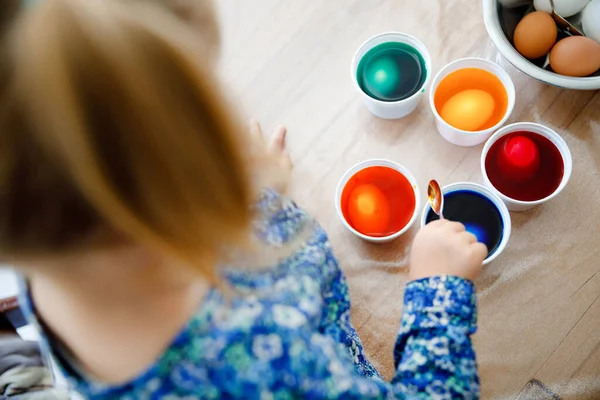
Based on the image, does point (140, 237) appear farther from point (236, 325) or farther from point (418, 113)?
point (418, 113)

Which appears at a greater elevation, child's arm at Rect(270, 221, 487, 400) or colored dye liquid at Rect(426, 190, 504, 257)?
colored dye liquid at Rect(426, 190, 504, 257)

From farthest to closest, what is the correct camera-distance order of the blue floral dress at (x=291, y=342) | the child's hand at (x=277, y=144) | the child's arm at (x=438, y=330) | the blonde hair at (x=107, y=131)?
1. the child's hand at (x=277, y=144)
2. the child's arm at (x=438, y=330)
3. the blue floral dress at (x=291, y=342)
4. the blonde hair at (x=107, y=131)

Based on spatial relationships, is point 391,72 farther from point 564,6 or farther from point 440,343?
point 440,343

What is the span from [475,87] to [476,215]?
0.18 metres

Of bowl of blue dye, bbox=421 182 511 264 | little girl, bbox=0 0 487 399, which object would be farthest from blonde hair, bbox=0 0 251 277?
bowl of blue dye, bbox=421 182 511 264

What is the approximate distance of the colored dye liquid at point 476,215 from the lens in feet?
2.19

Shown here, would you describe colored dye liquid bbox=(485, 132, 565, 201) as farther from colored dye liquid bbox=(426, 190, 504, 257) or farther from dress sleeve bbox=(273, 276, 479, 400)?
dress sleeve bbox=(273, 276, 479, 400)

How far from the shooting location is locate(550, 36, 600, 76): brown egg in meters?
0.66

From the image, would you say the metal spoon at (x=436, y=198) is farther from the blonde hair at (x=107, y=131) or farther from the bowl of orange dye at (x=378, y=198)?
the blonde hair at (x=107, y=131)

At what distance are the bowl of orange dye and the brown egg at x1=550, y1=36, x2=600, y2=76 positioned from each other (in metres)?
0.24

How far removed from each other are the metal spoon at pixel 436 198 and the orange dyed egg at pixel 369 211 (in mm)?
58

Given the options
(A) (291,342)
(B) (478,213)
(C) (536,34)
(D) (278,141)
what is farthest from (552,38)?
(A) (291,342)

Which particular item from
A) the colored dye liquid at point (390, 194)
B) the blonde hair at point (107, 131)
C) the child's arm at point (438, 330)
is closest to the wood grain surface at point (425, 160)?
the colored dye liquid at point (390, 194)

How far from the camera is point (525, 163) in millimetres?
675
